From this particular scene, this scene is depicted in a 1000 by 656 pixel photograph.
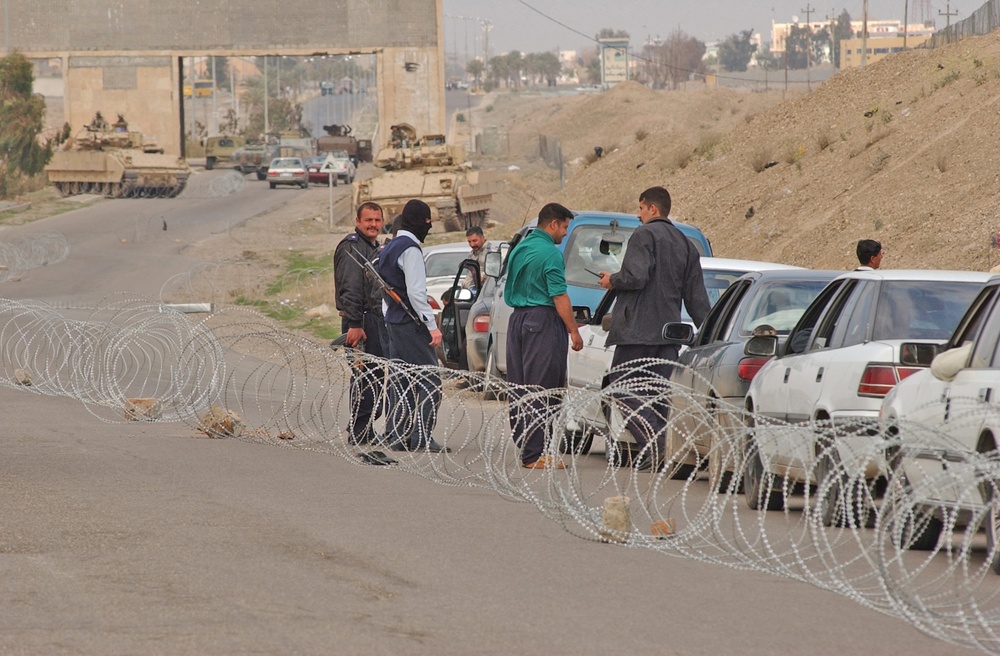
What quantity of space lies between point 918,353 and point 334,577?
11.1 feet

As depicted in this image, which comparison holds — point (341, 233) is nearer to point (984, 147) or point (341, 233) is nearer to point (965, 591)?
point (984, 147)

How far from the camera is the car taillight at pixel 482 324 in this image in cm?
1747

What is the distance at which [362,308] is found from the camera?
12258 millimetres

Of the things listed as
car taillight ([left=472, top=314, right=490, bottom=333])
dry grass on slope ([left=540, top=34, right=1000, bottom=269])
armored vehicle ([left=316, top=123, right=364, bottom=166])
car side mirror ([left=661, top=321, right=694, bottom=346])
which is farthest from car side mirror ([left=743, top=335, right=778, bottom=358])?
armored vehicle ([left=316, top=123, right=364, bottom=166])

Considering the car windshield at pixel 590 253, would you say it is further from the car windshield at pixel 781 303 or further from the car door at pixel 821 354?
the car door at pixel 821 354

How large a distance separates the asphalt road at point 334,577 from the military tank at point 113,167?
50.1 meters

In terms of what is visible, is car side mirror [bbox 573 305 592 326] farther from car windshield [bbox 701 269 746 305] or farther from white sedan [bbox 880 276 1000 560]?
white sedan [bbox 880 276 1000 560]

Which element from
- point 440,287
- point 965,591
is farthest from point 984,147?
point 965,591

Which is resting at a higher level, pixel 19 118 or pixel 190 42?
pixel 190 42

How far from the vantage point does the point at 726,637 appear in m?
5.93

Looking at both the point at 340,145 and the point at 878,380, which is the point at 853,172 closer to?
the point at 878,380

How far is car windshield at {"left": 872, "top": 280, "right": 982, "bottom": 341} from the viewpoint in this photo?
29.0 ft

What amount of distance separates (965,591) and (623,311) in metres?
4.32

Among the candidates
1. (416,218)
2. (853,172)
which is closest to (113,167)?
(853,172)
